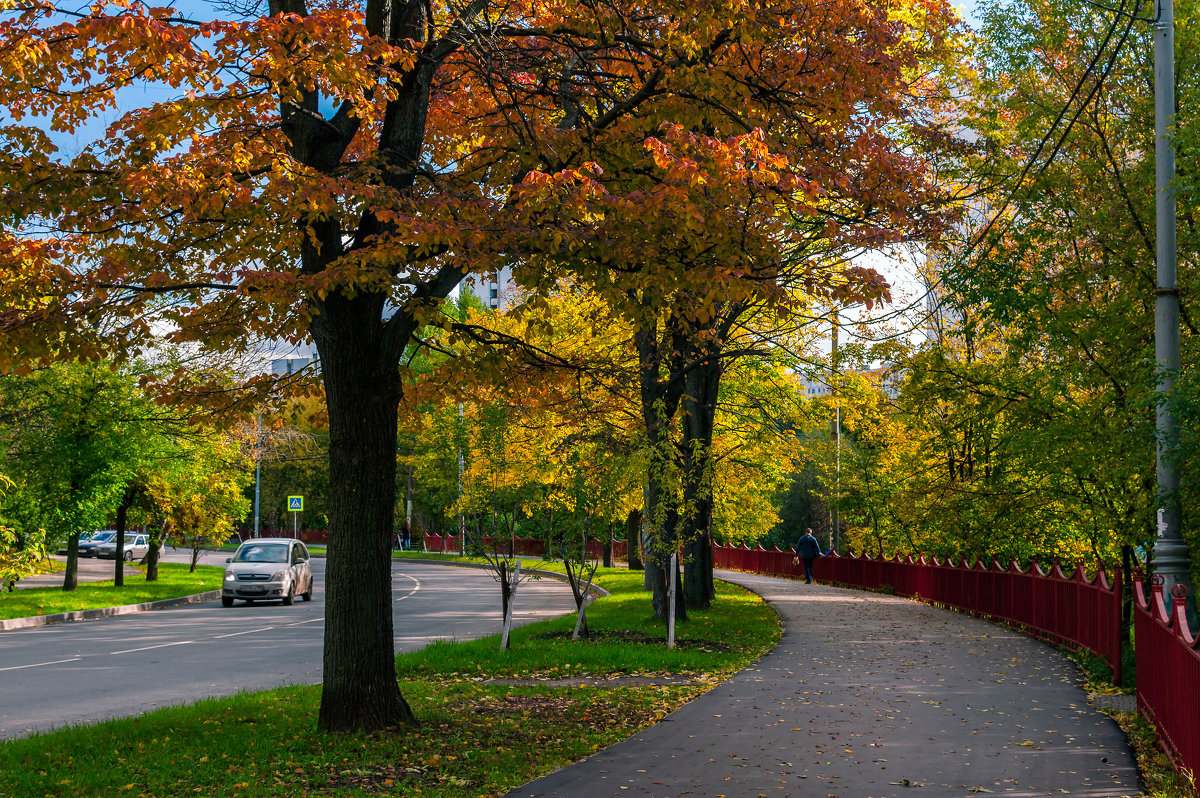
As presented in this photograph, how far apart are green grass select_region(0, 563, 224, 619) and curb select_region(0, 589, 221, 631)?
0.59 feet

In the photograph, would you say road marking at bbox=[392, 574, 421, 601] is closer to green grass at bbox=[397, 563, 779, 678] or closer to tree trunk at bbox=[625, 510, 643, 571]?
tree trunk at bbox=[625, 510, 643, 571]

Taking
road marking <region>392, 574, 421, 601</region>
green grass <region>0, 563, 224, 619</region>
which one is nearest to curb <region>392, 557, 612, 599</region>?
road marking <region>392, 574, 421, 601</region>

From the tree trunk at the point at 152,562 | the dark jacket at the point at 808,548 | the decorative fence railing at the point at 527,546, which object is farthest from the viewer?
the decorative fence railing at the point at 527,546

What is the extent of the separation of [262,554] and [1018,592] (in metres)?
18.3

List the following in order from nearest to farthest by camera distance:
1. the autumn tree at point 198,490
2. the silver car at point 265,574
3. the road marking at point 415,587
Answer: the silver car at point 265,574 < the autumn tree at point 198,490 < the road marking at point 415,587

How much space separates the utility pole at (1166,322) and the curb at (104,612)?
2040 centimetres

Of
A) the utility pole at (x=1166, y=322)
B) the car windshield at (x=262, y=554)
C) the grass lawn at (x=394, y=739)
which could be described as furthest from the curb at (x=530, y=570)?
the utility pole at (x=1166, y=322)

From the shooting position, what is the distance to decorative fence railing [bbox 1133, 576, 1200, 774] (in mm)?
6656

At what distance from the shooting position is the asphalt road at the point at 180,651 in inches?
460

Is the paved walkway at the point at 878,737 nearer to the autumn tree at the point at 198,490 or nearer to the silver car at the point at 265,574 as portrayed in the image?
the silver car at the point at 265,574

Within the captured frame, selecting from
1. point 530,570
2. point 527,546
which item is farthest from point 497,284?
point 527,546

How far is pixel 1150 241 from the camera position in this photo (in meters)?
13.4

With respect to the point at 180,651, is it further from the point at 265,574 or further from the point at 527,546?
the point at 527,546

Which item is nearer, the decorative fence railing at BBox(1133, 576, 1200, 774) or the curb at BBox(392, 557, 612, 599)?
the decorative fence railing at BBox(1133, 576, 1200, 774)
